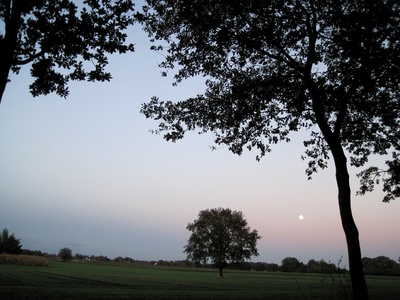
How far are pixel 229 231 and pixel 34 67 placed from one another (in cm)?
5553

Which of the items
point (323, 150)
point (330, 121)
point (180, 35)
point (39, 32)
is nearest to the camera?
point (39, 32)

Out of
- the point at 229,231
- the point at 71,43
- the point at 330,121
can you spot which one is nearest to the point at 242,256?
the point at 229,231

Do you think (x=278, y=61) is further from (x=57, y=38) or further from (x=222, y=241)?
(x=222, y=241)

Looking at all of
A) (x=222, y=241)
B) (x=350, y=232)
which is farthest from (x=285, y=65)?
(x=222, y=241)

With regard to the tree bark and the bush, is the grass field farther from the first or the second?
the bush

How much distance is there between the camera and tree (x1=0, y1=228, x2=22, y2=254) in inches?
3639

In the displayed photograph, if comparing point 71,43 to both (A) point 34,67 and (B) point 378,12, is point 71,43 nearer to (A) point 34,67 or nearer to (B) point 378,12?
(A) point 34,67

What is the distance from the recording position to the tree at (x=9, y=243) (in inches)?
3639

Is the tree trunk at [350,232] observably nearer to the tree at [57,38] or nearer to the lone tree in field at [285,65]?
the lone tree in field at [285,65]

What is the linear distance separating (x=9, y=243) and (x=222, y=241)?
7200 centimetres

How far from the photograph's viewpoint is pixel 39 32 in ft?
29.1

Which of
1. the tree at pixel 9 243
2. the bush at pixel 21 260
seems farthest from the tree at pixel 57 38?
the tree at pixel 9 243

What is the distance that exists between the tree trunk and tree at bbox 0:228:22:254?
10676 cm

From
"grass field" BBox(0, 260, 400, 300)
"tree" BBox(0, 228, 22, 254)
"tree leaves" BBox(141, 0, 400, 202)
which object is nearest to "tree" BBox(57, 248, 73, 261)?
"tree" BBox(0, 228, 22, 254)
